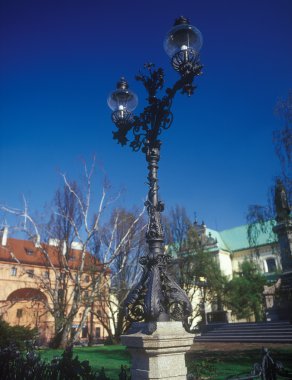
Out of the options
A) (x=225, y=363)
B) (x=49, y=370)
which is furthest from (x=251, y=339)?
(x=49, y=370)

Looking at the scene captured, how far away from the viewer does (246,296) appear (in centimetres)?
3703

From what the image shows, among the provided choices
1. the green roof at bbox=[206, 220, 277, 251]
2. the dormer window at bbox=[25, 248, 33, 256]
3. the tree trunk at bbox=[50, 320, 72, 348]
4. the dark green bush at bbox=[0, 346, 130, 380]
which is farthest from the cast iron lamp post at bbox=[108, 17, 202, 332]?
the green roof at bbox=[206, 220, 277, 251]

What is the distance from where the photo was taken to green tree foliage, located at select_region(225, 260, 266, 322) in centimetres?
3545

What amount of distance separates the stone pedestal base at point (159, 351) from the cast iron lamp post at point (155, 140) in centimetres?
16

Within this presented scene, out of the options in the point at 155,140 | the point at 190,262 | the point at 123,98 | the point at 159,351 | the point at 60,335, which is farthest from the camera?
the point at 190,262

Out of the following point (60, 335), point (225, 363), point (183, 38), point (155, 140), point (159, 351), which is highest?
point (183, 38)

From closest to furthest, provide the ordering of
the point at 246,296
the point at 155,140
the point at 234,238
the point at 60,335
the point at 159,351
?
the point at 159,351 < the point at 155,140 < the point at 60,335 < the point at 246,296 < the point at 234,238

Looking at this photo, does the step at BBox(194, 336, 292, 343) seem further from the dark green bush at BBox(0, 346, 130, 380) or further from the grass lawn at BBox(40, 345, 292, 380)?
the dark green bush at BBox(0, 346, 130, 380)

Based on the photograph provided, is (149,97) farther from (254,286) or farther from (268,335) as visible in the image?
(254,286)

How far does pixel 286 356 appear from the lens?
10633mm

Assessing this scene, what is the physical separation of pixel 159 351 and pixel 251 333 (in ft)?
51.4

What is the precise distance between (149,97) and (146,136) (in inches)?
30.7

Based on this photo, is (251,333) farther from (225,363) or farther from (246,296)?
(246,296)

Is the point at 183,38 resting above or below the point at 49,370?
above
